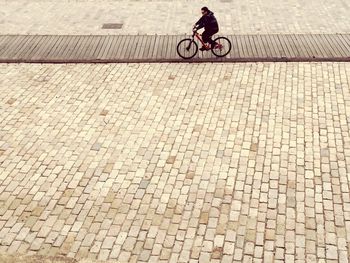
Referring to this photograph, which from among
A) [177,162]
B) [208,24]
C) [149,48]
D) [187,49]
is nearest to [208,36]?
[208,24]

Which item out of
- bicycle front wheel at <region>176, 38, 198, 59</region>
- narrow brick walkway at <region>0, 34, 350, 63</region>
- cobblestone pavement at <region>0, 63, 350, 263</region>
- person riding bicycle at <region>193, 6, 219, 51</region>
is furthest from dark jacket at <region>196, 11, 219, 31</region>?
cobblestone pavement at <region>0, 63, 350, 263</region>

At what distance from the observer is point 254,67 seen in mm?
13203

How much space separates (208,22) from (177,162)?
595cm

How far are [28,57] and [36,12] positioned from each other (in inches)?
187

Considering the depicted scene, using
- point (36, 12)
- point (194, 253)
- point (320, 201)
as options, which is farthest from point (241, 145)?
point (36, 12)

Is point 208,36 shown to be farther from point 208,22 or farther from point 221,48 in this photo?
point 221,48

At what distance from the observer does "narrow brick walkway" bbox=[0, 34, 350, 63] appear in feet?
45.2

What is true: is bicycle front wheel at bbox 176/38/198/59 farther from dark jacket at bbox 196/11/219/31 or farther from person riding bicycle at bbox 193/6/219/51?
dark jacket at bbox 196/11/219/31

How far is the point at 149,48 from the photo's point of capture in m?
14.6

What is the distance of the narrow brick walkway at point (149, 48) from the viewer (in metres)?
13.8

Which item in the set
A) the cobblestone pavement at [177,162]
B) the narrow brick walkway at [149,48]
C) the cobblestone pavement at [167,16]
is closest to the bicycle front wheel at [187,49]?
the narrow brick walkway at [149,48]

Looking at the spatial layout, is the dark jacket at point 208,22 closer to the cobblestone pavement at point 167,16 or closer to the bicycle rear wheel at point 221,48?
the bicycle rear wheel at point 221,48

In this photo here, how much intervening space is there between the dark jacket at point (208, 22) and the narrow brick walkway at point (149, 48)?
100cm

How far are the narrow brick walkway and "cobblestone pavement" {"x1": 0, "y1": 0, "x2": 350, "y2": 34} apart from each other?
0.65m
